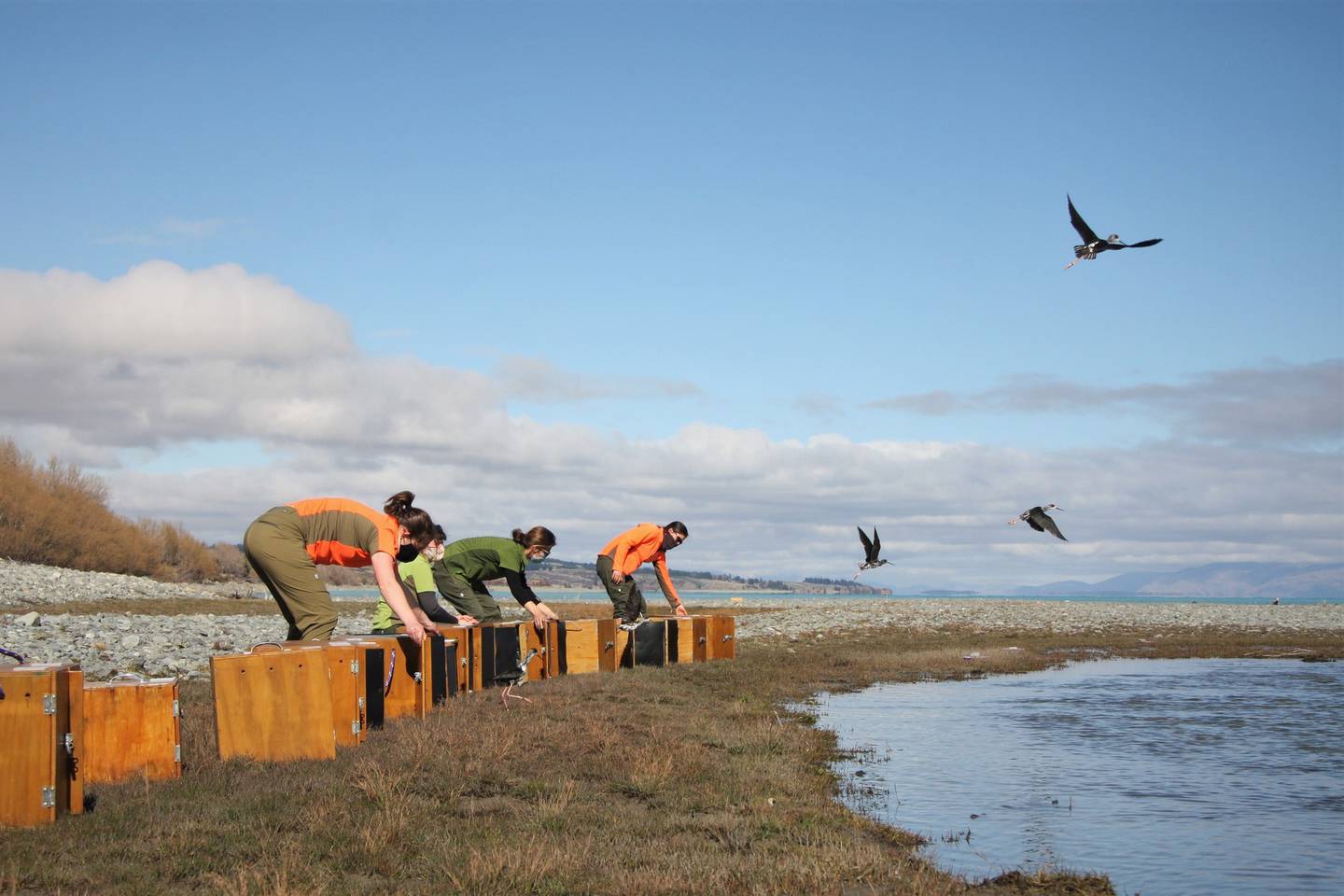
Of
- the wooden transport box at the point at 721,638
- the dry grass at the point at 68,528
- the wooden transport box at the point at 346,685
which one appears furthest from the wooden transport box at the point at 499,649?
the dry grass at the point at 68,528

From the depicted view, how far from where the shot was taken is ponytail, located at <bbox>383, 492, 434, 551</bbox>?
37.2ft

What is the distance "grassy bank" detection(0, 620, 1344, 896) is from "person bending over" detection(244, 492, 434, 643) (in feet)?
4.04

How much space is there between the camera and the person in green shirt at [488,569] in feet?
52.0

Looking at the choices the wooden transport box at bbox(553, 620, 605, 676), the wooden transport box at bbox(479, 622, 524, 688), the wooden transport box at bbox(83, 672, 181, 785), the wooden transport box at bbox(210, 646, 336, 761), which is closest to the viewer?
the wooden transport box at bbox(83, 672, 181, 785)

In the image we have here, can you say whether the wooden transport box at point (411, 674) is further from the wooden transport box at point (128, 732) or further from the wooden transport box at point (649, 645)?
the wooden transport box at point (649, 645)

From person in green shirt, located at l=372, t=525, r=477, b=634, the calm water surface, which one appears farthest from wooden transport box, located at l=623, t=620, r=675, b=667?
person in green shirt, located at l=372, t=525, r=477, b=634

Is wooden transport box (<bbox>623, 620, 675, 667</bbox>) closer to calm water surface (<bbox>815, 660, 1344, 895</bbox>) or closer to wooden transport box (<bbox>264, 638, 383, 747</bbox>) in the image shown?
calm water surface (<bbox>815, 660, 1344, 895</bbox>)

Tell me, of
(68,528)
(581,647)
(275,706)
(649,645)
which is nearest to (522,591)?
(581,647)

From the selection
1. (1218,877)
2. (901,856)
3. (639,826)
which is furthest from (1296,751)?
(639,826)

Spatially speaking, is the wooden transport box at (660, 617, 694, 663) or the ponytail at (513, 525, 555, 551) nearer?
the ponytail at (513, 525, 555, 551)

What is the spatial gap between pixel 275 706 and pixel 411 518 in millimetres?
2358

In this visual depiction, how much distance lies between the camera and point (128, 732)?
8867 millimetres

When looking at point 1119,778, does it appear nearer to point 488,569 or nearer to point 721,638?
point 488,569

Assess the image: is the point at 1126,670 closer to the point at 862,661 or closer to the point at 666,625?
the point at 862,661
